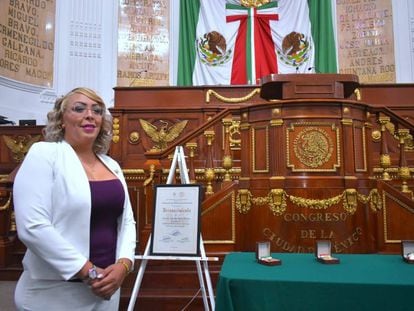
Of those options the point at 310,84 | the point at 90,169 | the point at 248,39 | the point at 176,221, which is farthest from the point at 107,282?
the point at 248,39

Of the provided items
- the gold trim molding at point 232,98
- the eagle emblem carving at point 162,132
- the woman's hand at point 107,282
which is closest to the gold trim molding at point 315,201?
the woman's hand at point 107,282

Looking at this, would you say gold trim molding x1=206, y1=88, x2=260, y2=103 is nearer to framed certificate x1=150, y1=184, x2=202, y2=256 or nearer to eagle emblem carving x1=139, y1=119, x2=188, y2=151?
eagle emblem carving x1=139, y1=119, x2=188, y2=151

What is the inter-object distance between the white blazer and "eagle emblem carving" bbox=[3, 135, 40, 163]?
5.05 metres

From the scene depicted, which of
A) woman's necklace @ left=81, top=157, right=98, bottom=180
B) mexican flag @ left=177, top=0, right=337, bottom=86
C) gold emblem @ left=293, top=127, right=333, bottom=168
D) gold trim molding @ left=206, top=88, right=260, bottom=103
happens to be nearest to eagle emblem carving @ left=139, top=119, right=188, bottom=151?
gold trim molding @ left=206, top=88, right=260, bottom=103

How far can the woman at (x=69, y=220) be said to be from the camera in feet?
4.81

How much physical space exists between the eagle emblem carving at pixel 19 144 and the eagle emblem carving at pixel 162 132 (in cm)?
186

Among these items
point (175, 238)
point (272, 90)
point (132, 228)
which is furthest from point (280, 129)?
point (132, 228)

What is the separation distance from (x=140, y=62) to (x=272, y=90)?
610 centimetres

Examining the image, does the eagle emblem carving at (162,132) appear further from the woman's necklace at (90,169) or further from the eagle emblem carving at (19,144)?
the woman's necklace at (90,169)

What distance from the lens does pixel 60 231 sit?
153 centimetres

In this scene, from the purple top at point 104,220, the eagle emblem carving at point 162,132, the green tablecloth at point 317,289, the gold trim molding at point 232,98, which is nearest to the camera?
the green tablecloth at point 317,289

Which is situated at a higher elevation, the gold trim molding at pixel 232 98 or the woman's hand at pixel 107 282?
the gold trim molding at pixel 232 98

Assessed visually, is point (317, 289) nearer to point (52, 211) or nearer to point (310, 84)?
point (52, 211)

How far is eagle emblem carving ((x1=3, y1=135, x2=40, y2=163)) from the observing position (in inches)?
242
